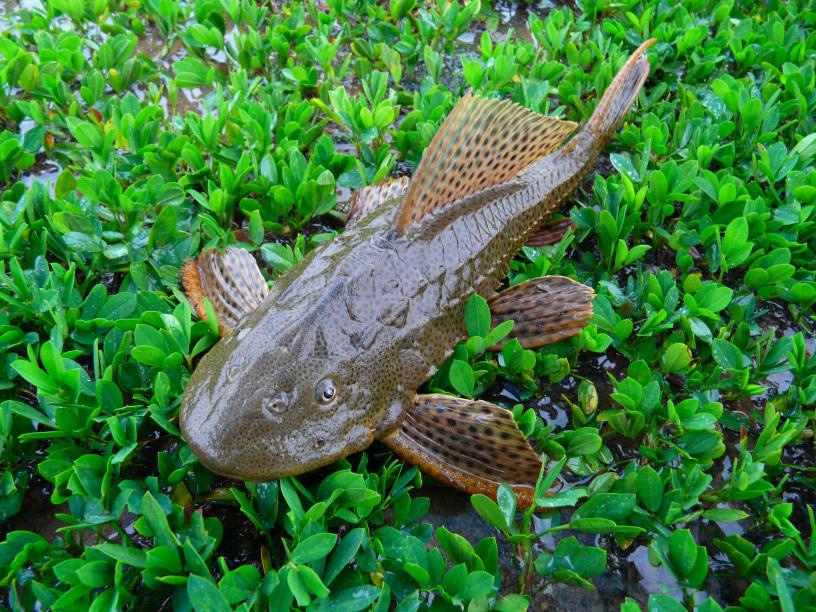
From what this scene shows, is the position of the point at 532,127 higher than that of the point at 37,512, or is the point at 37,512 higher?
the point at 532,127

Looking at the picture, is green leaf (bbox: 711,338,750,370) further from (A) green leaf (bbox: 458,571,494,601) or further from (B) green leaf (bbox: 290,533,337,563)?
(B) green leaf (bbox: 290,533,337,563)

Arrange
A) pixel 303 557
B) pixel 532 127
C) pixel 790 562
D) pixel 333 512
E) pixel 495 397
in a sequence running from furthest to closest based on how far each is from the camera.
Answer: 1. pixel 532 127
2. pixel 495 397
3. pixel 790 562
4. pixel 333 512
5. pixel 303 557

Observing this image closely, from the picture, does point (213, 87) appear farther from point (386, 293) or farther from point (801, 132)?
point (801, 132)

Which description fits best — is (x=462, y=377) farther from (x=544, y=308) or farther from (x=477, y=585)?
(x=477, y=585)

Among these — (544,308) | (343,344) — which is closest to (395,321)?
(343,344)

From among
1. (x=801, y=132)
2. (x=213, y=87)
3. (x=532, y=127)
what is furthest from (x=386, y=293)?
(x=801, y=132)

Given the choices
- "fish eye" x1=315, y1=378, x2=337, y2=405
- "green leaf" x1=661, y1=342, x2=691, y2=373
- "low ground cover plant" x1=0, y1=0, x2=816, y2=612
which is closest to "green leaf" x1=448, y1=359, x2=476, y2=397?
"low ground cover plant" x1=0, y1=0, x2=816, y2=612
